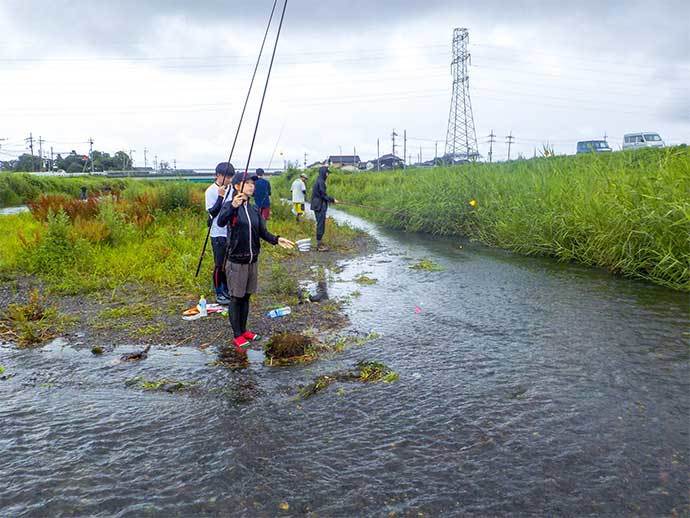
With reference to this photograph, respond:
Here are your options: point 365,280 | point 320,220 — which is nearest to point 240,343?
point 365,280

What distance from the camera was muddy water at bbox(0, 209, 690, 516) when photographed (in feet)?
10.6

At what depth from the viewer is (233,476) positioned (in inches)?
136

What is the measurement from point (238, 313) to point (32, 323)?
296 centimetres

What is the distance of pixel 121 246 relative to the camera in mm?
11141

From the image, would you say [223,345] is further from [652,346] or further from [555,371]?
[652,346]

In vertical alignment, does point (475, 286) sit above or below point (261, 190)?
below

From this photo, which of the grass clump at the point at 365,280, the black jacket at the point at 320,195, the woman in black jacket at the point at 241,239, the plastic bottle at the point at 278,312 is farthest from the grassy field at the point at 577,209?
the woman in black jacket at the point at 241,239

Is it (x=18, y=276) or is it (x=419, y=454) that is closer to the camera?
(x=419, y=454)

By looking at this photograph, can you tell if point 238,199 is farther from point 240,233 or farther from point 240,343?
point 240,343

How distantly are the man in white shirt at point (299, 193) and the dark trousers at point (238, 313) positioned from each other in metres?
11.0

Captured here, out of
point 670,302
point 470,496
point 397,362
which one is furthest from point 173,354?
point 670,302

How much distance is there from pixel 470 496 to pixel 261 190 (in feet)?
36.0

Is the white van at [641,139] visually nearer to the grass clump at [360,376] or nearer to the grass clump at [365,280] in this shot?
the grass clump at [365,280]

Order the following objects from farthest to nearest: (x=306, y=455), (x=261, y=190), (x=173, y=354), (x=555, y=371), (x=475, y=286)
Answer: (x=261, y=190)
(x=475, y=286)
(x=173, y=354)
(x=555, y=371)
(x=306, y=455)
